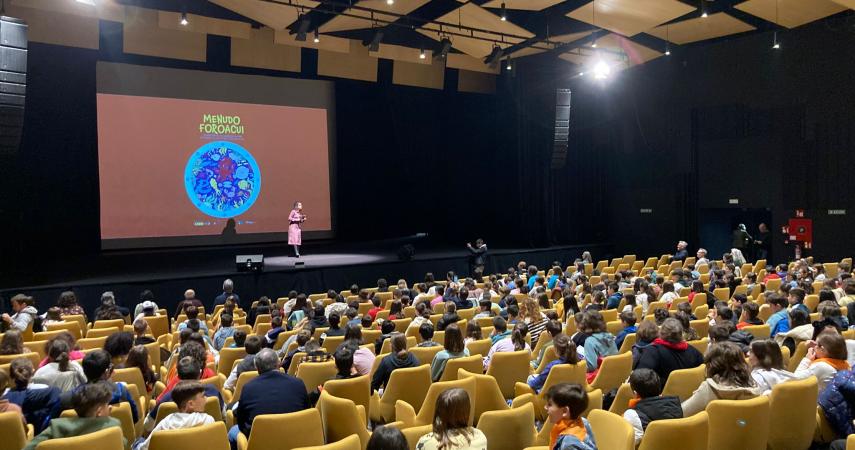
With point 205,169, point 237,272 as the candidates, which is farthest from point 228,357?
point 205,169

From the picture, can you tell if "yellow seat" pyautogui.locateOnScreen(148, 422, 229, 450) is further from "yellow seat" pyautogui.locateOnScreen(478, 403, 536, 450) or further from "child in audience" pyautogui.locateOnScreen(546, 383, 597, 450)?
→ "child in audience" pyautogui.locateOnScreen(546, 383, 597, 450)

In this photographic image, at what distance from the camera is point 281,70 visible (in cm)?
1628

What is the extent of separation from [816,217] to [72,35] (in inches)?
629

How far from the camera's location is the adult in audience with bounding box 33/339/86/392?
184 inches

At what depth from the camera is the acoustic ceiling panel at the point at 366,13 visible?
45.7ft

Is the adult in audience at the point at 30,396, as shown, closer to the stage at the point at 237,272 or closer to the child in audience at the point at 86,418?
the child in audience at the point at 86,418

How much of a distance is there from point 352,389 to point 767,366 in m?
2.69

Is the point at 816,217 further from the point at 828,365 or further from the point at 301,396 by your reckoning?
the point at 301,396

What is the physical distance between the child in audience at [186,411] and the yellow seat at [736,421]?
2716 mm

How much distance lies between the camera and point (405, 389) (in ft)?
16.3

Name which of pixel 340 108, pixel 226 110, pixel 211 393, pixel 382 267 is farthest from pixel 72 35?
pixel 211 393

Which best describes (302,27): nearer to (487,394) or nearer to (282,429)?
(487,394)

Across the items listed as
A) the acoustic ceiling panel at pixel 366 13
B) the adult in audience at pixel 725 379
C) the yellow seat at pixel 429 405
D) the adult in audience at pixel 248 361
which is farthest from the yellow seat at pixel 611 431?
the acoustic ceiling panel at pixel 366 13

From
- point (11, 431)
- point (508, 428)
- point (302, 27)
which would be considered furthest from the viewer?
point (302, 27)
